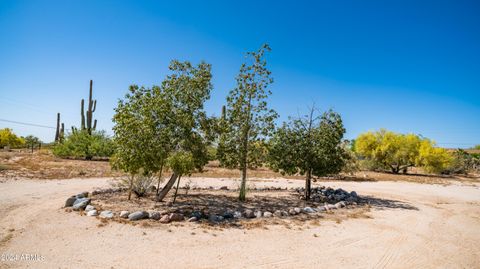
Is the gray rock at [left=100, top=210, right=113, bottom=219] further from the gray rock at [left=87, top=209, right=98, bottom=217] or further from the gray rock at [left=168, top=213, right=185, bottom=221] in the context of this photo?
the gray rock at [left=168, top=213, right=185, bottom=221]

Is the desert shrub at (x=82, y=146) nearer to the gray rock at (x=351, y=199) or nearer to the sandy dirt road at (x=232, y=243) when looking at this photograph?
the sandy dirt road at (x=232, y=243)

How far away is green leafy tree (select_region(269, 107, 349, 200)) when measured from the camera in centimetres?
1429

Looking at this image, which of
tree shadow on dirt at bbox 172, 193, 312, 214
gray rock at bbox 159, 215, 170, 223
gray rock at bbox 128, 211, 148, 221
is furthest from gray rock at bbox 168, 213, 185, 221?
tree shadow on dirt at bbox 172, 193, 312, 214

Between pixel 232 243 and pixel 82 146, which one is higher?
pixel 82 146

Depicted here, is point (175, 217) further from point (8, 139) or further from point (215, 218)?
point (8, 139)

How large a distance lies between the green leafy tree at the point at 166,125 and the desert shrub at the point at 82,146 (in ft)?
71.4

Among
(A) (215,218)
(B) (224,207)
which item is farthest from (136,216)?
(B) (224,207)

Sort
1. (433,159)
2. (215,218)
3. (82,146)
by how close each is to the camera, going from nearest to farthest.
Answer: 1. (215,218)
2. (82,146)
3. (433,159)

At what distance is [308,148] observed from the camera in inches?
564

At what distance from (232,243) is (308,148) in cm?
792

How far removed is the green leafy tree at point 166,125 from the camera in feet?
34.8

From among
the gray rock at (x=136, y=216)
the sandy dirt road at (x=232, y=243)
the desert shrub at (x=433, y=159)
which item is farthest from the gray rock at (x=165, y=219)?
the desert shrub at (x=433, y=159)

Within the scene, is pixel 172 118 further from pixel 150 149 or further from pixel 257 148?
pixel 257 148

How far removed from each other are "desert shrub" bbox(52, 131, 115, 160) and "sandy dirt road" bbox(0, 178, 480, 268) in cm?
2121
